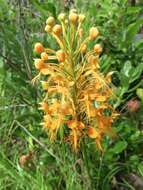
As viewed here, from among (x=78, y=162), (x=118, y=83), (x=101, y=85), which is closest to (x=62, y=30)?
(x=101, y=85)

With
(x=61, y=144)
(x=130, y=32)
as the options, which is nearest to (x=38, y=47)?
(x=61, y=144)

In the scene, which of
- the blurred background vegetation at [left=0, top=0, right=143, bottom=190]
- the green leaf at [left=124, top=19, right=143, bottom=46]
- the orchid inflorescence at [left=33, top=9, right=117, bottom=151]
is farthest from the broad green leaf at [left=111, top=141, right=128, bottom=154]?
the green leaf at [left=124, top=19, right=143, bottom=46]

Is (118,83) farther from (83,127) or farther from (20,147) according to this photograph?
(83,127)

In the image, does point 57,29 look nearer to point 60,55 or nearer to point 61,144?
point 60,55

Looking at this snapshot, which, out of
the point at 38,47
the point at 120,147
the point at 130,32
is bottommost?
the point at 120,147

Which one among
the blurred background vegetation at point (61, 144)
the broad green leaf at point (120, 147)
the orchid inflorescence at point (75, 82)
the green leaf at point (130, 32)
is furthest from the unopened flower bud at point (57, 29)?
the green leaf at point (130, 32)

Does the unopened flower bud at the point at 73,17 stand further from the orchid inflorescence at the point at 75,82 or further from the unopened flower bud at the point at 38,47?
the unopened flower bud at the point at 38,47

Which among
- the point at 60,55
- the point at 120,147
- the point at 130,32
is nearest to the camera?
the point at 60,55

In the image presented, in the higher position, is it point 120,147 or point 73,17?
point 73,17
